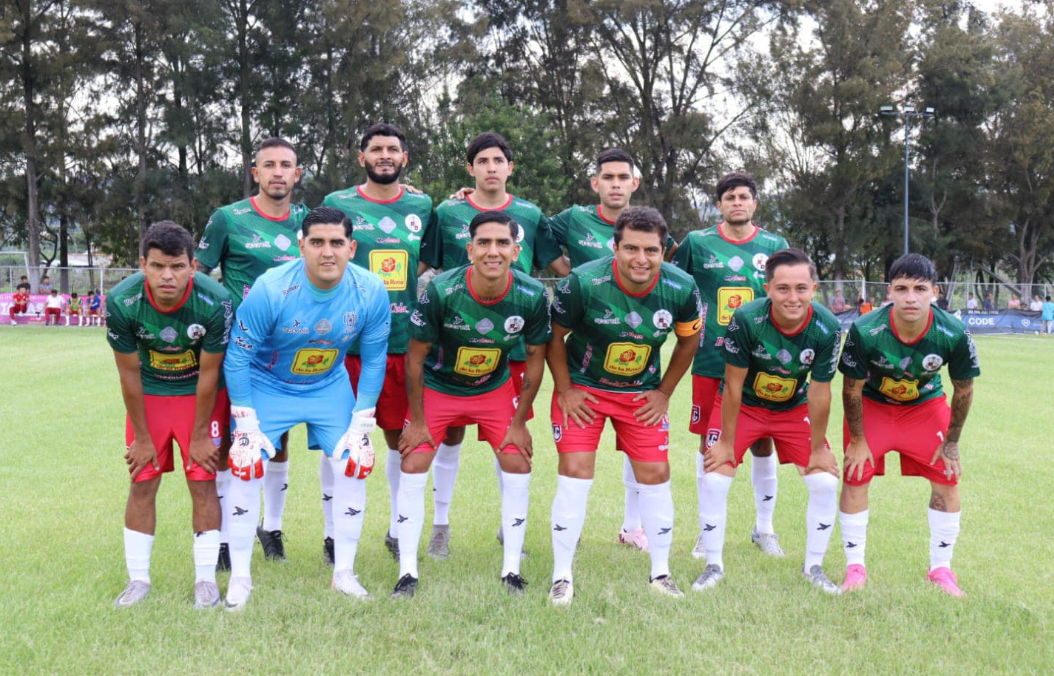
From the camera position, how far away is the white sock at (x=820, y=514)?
16.0 feet

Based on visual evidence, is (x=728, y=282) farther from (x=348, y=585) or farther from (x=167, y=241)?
(x=167, y=241)

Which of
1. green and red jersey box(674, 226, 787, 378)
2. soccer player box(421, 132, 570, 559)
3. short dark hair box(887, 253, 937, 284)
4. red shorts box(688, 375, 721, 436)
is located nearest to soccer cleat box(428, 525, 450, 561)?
soccer player box(421, 132, 570, 559)

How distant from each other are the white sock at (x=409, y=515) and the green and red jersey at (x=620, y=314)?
1296 millimetres

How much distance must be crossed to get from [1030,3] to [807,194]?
644 inches

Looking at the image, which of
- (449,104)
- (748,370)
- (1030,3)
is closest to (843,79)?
(1030,3)

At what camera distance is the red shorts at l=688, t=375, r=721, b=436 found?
5820mm

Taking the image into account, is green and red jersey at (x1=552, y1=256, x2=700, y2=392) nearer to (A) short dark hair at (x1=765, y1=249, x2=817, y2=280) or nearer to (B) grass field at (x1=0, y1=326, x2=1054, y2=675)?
(A) short dark hair at (x1=765, y1=249, x2=817, y2=280)

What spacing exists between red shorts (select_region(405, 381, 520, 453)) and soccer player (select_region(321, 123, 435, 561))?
0.48 metres

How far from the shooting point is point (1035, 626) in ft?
13.8

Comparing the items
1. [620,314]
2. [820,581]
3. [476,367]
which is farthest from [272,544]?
[820,581]

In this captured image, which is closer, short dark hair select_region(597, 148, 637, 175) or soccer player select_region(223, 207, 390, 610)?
soccer player select_region(223, 207, 390, 610)

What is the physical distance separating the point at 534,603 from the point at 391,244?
8.29 feet

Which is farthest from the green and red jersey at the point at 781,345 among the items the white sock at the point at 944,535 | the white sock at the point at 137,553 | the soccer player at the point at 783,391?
the white sock at the point at 137,553

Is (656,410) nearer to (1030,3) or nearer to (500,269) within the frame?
(500,269)
